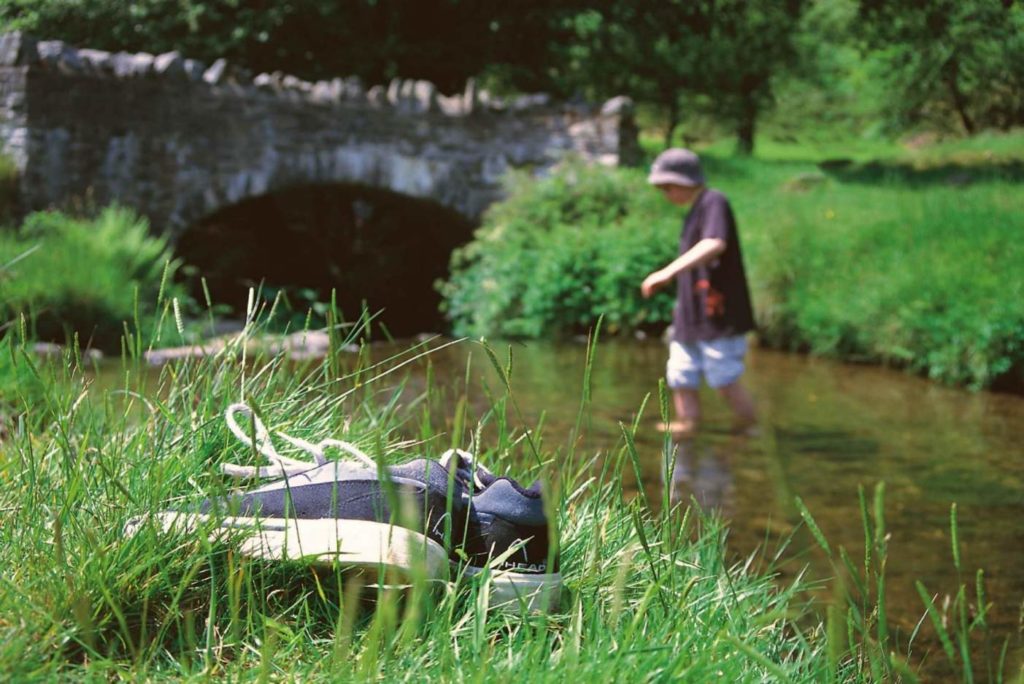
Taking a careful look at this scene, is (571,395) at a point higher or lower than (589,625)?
lower

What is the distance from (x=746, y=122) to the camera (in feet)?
92.3

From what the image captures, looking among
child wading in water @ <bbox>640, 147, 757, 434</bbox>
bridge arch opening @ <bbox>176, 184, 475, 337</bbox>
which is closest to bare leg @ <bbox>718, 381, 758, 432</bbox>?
child wading in water @ <bbox>640, 147, 757, 434</bbox>

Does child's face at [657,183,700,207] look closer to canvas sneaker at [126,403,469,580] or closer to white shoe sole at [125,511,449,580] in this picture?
canvas sneaker at [126,403,469,580]

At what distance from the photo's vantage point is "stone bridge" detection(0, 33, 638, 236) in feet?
35.8

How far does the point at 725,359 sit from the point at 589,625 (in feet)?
13.6

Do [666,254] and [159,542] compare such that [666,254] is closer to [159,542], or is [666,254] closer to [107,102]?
[107,102]

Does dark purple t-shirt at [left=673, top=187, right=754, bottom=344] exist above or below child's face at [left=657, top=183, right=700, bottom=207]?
below

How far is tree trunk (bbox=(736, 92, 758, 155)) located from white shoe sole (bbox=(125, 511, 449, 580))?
26520 millimetres

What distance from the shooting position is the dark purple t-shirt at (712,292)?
18.8ft

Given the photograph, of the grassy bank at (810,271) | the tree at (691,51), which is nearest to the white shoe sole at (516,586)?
the grassy bank at (810,271)

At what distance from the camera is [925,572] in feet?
13.1

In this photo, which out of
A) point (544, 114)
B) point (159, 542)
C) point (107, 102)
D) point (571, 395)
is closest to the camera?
point (159, 542)

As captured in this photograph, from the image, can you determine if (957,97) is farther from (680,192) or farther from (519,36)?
(680,192)

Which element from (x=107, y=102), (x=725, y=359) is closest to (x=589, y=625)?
(x=725, y=359)
